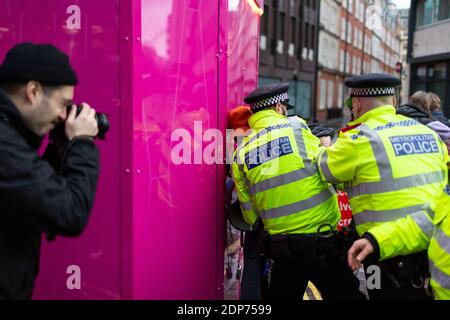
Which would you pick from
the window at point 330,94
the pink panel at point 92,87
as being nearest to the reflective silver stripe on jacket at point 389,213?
the pink panel at point 92,87

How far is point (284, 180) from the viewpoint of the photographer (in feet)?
9.62

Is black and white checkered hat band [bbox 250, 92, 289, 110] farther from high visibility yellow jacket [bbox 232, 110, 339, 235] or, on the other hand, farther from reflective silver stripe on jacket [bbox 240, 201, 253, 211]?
reflective silver stripe on jacket [bbox 240, 201, 253, 211]

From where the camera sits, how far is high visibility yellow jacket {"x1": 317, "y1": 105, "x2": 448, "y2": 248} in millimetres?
2385

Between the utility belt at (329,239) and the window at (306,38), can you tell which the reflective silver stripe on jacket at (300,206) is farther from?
the window at (306,38)

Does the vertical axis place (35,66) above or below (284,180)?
above

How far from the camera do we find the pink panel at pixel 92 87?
202cm

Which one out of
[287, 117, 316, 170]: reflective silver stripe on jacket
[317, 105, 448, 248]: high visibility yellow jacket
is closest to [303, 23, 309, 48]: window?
[287, 117, 316, 170]: reflective silver stripe on jacket

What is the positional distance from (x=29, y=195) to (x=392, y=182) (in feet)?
5.84

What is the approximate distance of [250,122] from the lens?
3.23 metres

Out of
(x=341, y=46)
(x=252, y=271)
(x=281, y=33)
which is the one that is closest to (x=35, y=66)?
(x=252, y=271)

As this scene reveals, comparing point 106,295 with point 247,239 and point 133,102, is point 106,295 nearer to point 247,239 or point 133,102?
point 133,102

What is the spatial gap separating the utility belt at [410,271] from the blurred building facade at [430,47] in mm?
15617

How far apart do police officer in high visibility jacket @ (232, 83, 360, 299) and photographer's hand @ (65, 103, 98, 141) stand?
1.49 metres

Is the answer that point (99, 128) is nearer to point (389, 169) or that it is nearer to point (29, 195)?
point (29, 195)
